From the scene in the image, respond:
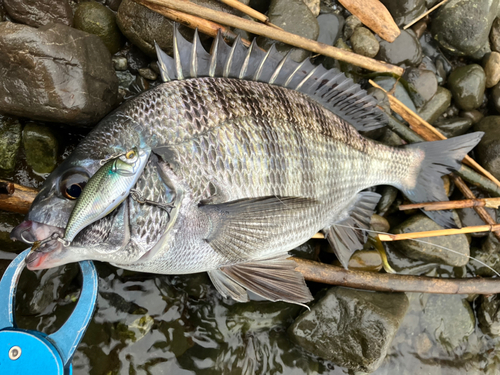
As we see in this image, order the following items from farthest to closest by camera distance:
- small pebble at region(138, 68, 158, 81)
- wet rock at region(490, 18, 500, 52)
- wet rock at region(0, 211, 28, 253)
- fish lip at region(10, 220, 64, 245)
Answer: wet rock at region(490, 18, 500, 52)
small pebble at region(138, 68, 158, 81)
wet rock at region(0, 211, 28, 253)
fish lip at region(10, 220, 64, 245)

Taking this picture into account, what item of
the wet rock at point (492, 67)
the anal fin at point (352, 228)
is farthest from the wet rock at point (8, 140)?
the wet rock at point (492, 67)

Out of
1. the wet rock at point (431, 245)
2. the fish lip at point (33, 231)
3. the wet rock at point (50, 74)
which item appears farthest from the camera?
the wet rock at point (431, 245)

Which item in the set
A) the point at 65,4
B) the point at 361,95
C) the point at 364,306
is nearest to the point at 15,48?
A: the point at 65,4

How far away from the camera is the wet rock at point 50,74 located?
1.65 meters

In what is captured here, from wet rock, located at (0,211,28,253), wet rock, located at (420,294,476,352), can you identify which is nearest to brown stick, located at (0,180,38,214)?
wet rock, located at (0,211,28,253)

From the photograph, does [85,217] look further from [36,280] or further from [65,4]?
[65,4]

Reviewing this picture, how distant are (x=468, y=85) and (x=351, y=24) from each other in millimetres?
1146

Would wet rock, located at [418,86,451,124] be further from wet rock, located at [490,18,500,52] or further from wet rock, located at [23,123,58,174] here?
wet rock, located at [23,123,58,174]

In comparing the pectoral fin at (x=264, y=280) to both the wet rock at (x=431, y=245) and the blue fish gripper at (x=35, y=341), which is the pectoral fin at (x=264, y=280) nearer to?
the blue fish gripper at (x=35, y=341)

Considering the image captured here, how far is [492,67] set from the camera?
2.63 meters

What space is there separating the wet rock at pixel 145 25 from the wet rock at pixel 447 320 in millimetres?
Answer: 2901

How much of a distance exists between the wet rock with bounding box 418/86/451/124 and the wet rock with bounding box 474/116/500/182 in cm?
39

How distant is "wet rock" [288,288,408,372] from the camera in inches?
83.4

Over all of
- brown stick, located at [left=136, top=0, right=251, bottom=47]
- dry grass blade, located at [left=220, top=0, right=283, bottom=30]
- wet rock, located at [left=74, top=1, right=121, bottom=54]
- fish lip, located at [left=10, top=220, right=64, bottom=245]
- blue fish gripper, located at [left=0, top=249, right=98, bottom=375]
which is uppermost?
dry grass blade, located at [left=220, top=0, right=283, bottom=30]
